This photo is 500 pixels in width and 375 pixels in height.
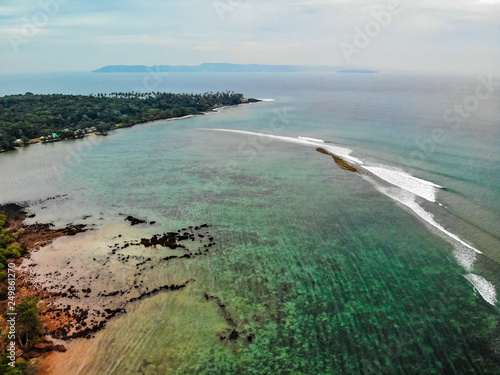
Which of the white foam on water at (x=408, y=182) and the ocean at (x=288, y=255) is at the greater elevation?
the white foam on water at (x=408, y=182)

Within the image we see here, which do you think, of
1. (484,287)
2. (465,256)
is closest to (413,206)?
(465,256)

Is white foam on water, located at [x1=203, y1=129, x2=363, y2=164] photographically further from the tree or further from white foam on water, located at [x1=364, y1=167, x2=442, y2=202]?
the tree

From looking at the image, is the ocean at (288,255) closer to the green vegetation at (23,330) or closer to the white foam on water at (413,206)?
the white foam on water at (413,206)

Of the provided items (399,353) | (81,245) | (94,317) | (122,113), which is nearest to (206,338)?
(94,317)

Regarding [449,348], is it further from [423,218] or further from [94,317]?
[94,317]

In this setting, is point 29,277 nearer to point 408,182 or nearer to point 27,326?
point 27,326

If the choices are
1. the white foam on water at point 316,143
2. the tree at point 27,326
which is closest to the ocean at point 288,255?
the white foam on water at point 316,143
